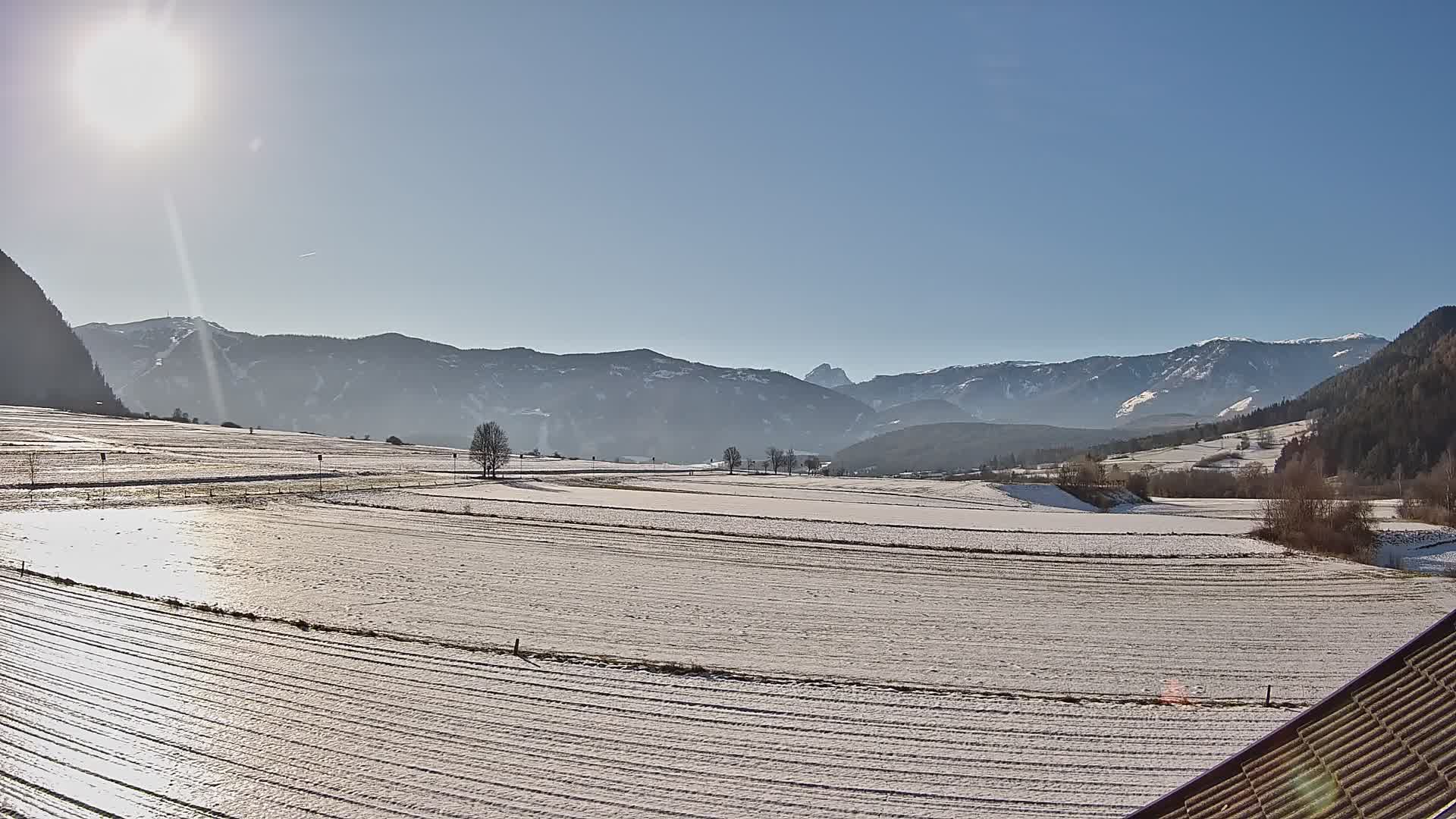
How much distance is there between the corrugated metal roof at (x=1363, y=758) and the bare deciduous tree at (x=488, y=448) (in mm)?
91334

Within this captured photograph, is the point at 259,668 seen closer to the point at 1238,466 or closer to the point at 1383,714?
the point at 1383,714

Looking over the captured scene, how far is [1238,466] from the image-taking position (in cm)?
16838

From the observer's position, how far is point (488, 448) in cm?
9769

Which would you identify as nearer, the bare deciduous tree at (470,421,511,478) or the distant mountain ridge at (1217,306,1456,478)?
the bare deciduous tree at (470,421,511,478)

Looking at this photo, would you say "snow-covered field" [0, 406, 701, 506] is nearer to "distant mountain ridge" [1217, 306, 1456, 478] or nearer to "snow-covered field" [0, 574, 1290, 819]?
"snow-covered field" [0, 574, 1290, 819]

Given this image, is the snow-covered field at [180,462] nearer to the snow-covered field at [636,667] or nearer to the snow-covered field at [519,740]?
the snow-covered field at [636,667]

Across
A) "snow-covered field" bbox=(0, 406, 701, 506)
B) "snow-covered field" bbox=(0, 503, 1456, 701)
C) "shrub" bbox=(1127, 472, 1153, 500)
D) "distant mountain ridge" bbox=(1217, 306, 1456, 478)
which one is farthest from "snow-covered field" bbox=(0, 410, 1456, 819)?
"distant mountain ridge" bbox=(1217, 306, 1456, 478)

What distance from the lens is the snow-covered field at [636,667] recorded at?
12.6 metres

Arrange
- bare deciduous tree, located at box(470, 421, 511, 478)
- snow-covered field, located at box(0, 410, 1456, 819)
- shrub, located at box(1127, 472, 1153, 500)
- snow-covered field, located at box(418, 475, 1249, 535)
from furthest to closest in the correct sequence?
shrub, located at box(1127, 472, 1153, 500) < bare deciduous tree, located at box(470, 421, 511, 478) < snow-covered field, located at box(418, 475, 1249, 535) < snow-covered field, located at box(0, 410, 1456, 819)

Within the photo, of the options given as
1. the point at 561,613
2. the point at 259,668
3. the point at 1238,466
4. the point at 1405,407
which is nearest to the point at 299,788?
the point at 259,668

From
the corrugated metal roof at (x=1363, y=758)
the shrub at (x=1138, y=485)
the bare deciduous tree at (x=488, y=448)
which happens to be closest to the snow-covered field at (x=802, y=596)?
the corrugated metal roof at (x=1363, y=758)

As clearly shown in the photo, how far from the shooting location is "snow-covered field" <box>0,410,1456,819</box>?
41.3 feet

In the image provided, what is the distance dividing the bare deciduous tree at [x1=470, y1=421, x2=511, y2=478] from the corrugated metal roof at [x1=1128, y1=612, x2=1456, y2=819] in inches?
3596

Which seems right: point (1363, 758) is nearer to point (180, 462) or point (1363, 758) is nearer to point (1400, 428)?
point (180, 462)
